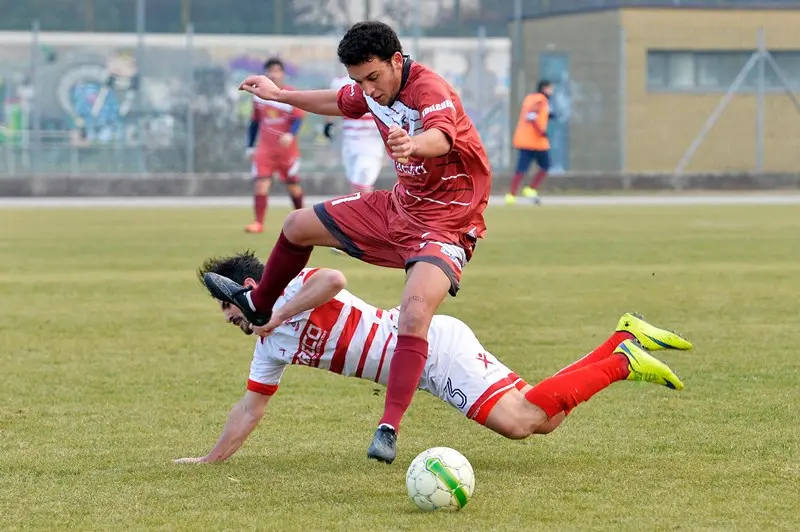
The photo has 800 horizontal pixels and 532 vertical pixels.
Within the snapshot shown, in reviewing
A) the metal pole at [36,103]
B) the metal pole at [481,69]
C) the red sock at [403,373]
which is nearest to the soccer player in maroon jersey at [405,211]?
the red sock at [403,373]

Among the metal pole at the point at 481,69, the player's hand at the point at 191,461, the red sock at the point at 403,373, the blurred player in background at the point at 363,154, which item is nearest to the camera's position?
the red sock at the point at 403,373

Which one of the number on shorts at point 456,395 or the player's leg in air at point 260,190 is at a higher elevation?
the player's leg in air at point 260,190

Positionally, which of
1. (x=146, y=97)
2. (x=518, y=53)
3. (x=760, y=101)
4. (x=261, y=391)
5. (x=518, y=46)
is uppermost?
(x=518, y=46)

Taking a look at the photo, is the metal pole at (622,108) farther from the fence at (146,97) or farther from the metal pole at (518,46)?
the fence at (146,97)

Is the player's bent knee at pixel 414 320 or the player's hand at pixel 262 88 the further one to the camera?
the player's hand at pixel 262 88

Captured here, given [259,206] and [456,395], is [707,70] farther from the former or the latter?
[456,395]

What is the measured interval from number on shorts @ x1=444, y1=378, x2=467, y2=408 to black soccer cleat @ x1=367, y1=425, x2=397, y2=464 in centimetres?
58

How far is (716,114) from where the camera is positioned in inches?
1225

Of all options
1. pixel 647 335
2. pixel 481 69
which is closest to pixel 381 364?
pixel 647 335

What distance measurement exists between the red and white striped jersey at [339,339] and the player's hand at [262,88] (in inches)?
44.6

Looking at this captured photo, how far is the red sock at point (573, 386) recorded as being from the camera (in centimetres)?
573

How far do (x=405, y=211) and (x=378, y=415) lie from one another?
126 cm

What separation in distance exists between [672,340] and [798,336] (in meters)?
3.19

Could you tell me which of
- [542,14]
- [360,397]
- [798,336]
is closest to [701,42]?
[542,14]
